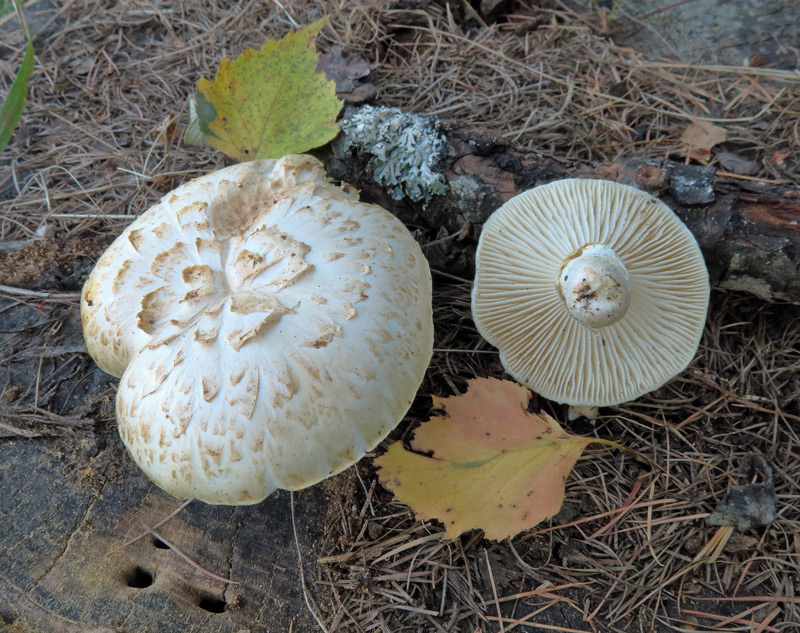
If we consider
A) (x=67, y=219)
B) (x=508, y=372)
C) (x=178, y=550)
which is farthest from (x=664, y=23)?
(x=178, y=550)

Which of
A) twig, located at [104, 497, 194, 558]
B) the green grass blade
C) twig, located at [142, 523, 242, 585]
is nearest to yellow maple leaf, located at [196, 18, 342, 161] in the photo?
the green grass blade

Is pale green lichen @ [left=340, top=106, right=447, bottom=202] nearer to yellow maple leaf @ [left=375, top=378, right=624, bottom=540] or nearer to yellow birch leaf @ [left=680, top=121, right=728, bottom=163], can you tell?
yellow maple leaf @ [left=375, top=378, right=624, bottom=540]

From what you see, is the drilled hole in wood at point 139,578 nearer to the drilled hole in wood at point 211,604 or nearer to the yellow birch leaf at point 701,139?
the drilled hole in wood at point 211,604

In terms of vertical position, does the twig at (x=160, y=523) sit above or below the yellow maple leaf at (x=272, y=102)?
below

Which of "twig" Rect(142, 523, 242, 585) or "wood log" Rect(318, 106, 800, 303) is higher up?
"wood log" Rect(318, 106, 800, 303)

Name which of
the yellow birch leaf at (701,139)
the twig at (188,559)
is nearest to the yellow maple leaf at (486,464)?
the twig at (188,559)

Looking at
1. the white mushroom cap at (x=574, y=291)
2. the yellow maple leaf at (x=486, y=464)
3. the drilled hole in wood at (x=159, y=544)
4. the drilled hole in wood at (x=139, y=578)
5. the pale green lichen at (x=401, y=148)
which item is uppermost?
the pale green lichen at (x=401, y=148)

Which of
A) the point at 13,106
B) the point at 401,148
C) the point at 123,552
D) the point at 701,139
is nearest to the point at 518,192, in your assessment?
the point at 401,148
